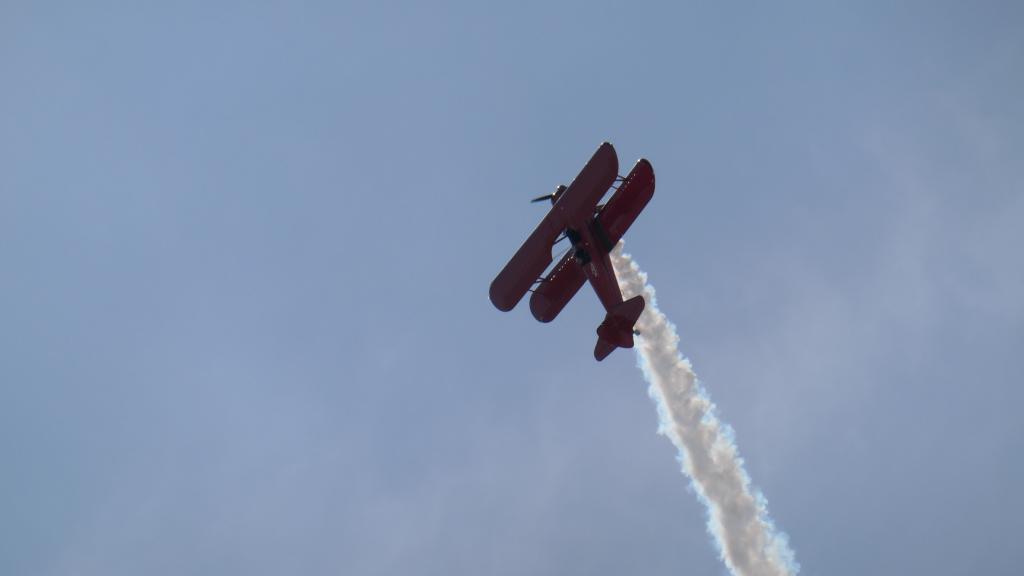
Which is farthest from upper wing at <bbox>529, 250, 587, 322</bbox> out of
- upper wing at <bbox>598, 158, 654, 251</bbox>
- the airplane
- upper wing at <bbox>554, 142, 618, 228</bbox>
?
upper wing at <bbox>554, 142, 618, 228</bbox>

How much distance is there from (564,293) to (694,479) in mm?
10047

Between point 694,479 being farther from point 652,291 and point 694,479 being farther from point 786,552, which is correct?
point 652,291

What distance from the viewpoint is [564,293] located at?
47062 millimetres

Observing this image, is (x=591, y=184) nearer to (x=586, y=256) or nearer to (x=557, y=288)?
(x=586, y=256)

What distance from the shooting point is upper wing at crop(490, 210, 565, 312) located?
150 feet

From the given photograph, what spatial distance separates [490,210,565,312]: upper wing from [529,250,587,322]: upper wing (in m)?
0.61

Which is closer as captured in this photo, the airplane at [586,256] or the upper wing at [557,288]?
the airplane at [586,256]

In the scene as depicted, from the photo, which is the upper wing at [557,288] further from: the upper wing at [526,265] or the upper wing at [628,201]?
the upper wing at [628,201]

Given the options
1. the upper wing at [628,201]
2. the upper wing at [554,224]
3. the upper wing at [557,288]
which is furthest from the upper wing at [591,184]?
the upper wing at [557,288]

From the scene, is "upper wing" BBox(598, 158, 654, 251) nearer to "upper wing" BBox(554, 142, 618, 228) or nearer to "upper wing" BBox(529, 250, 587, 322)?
"upper wing" BBox(554, 142, 618, 228)

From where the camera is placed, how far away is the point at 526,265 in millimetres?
46531

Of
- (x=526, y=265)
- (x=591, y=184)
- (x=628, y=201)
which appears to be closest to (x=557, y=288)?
(x=526, y=265)

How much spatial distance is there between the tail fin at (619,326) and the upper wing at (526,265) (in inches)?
141

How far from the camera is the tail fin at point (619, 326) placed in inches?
1793
